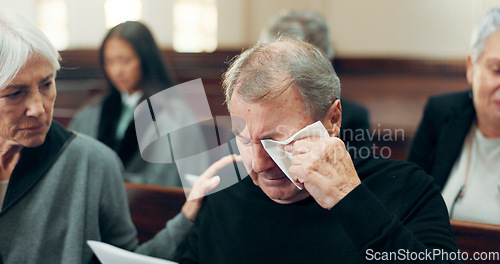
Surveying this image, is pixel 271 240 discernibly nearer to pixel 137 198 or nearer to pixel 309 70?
pixel 309 70

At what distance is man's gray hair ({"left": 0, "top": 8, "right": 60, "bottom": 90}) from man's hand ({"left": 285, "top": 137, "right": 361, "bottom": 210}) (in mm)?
651

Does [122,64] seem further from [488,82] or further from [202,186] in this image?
[488,82]

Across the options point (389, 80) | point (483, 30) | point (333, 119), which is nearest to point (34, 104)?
point (333, 119)

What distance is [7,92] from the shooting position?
1115 millimetres

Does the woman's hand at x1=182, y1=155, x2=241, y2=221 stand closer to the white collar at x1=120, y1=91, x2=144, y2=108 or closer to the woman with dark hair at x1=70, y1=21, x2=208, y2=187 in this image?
the woman with dark hair at x1=70, y1=21, x2=208, y2=187

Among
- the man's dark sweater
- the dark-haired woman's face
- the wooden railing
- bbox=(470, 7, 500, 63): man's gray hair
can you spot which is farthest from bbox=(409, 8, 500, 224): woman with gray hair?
the wooden railing

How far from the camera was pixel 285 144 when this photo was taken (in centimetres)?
97

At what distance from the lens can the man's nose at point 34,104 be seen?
114cm

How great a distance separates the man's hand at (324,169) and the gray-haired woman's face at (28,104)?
24.8 inches

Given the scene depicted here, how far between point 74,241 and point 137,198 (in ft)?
0.98

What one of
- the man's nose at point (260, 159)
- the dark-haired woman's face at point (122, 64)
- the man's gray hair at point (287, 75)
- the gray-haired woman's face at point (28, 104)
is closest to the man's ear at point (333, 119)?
the man's gray hair at point (287, 75)

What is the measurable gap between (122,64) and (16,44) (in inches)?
49.4

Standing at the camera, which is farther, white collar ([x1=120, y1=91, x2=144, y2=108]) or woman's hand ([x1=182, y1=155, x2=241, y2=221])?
white collar ([x1=120, y1=91, x2=144, y2=108])

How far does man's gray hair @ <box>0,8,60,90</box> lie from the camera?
43.1 inches
